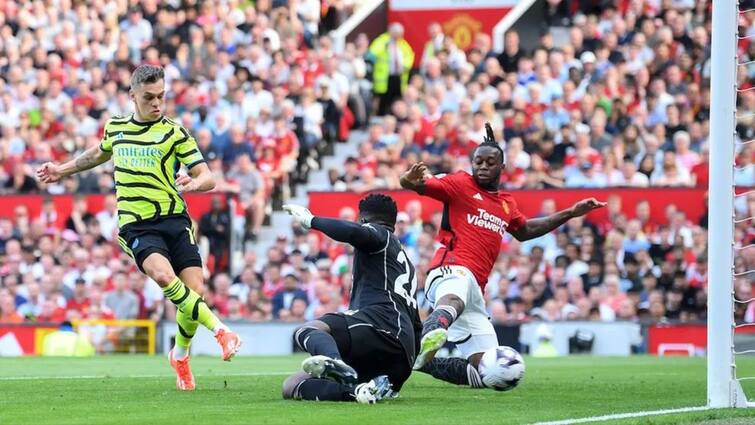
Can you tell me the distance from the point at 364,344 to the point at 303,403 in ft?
1.97

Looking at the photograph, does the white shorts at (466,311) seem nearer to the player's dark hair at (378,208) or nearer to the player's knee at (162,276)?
the player's dark hair at (378,208)

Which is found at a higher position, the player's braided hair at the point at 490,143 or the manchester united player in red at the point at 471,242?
the player's braided hair at the point at 490,143

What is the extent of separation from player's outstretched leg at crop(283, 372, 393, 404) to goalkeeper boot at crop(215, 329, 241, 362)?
0.46m

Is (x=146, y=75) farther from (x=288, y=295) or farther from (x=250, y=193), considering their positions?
(x=250, y=193)

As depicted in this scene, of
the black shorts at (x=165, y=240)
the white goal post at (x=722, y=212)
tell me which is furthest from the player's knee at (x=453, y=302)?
the white goal post at (x=722, y=212)

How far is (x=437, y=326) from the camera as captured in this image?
1187cm

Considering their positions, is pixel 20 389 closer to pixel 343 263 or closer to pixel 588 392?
pixel 588 392

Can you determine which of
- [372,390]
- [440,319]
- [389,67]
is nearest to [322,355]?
[372,390]

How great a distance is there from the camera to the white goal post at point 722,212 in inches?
436

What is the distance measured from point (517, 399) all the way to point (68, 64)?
66.6 ft

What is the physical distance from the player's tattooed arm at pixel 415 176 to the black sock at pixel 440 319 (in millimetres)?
1000

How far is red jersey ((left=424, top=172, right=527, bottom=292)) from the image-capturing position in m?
13.2

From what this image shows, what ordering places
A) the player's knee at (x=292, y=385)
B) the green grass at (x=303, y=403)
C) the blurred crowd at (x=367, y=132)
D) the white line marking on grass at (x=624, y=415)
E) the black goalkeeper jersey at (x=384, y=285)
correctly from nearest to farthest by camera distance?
the white line marking on grass at (x=624, y=415)
the green grass at (x=303, y=403)
the black goalkeeper jersey at (x=384, y=285)
the player's knee at (x=292, y=385)
the blurred crowd at (x=367, y=132)

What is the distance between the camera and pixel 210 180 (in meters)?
12.2
